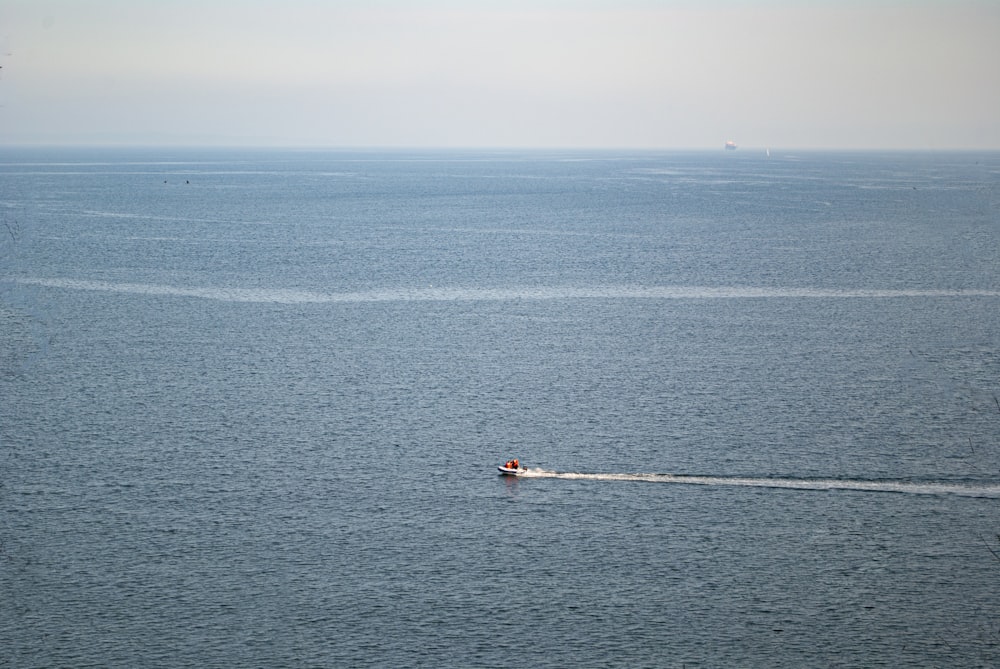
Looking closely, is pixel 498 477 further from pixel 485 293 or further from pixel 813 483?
pixel 485 293

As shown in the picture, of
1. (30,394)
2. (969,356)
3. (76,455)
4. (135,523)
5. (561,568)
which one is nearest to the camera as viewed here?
(561,568)

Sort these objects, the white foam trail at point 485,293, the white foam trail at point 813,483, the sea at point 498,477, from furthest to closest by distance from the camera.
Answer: the white foam trail at point 485,293 < the white foam trail at point 813,483 < the sea at point 498,477

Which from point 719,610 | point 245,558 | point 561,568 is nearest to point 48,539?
point 245,558

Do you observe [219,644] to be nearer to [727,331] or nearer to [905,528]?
[905,528]

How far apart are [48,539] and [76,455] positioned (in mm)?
12489

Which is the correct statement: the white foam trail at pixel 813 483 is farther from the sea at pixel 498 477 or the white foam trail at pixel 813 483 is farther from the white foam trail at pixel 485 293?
the white foam trail at pixel 485 293

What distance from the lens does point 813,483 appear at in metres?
63.1

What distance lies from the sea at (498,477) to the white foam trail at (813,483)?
23 centimetres

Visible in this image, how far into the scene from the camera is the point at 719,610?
48906 mm

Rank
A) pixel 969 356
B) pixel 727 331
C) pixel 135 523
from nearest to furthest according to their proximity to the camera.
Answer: pixel 135 523, pixel 969 356, pixel 727 331

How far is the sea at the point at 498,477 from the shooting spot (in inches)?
1854

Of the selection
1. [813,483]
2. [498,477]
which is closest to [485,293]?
[498,477]

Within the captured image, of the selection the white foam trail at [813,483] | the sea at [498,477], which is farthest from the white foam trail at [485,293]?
the white foam trail at [813,483]

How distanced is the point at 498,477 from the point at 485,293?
60.4 metres
